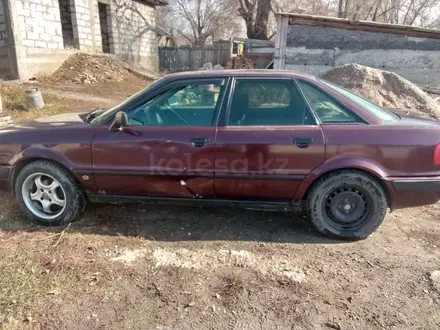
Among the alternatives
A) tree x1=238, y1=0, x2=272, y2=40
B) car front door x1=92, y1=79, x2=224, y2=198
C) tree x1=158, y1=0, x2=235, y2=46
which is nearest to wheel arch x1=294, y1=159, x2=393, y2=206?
car front door x1=92, y1=79, x2=224, y2=198

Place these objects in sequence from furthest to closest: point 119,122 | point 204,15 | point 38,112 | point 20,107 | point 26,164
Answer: point 204,15 → point 20,107 → point 38,112 → point 26,164 → point 119,122

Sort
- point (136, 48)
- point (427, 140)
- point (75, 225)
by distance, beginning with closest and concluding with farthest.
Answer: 1. point (427, 140)
2. point (75, 225)
3. point (136, 48)

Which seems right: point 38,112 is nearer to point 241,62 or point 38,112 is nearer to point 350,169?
point 350,169

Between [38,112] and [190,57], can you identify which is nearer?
[38,112]

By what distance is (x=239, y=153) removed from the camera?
10.1ft

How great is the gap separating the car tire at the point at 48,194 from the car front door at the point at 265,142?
4.84ft

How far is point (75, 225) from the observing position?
3430 mm

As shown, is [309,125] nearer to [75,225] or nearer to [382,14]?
[75,225]

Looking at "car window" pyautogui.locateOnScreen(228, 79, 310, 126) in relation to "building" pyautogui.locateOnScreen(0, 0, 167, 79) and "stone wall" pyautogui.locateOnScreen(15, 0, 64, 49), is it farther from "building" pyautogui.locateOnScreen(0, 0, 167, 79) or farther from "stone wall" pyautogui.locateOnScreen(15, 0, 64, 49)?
"stone wall" pyautogui.locateOnScreen(15, 0, 64, 49)

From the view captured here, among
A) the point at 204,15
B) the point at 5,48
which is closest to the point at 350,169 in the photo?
the point at 5,48

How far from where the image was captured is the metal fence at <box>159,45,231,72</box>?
22812mm

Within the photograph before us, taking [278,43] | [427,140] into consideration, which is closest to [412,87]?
[278,43]

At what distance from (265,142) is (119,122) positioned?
1.37 m

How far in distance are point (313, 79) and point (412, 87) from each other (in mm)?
6925
